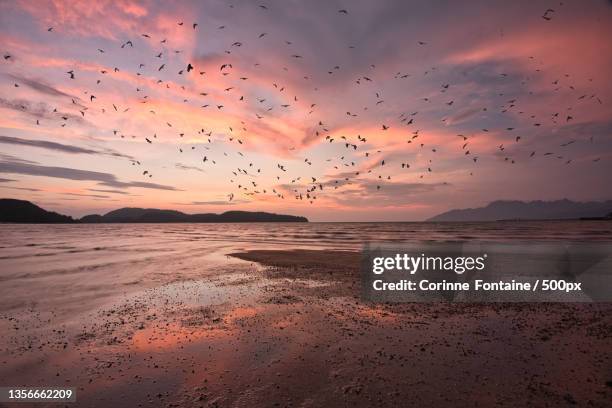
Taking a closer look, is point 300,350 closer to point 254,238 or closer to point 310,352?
point 310,352

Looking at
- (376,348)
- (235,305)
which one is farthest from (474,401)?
(235,305)

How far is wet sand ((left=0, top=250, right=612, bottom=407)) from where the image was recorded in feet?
20.3

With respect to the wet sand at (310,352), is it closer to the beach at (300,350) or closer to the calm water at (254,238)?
the beach at (300,350)

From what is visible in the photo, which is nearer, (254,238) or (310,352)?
(310,352)

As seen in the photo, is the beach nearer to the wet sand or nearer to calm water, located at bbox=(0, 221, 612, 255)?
the wet sand

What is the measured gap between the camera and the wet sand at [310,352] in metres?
6.19

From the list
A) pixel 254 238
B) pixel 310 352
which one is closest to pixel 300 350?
pixel 310 352

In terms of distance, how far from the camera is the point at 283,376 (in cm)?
694

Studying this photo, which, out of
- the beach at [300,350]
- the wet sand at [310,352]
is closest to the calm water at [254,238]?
the beach at [300,350]

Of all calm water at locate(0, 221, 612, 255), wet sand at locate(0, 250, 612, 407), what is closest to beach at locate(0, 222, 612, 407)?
wet sand at locate(0, 250, 612, 407)

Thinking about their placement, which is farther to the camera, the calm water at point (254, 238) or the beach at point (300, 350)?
the calm water at point (254, 238)

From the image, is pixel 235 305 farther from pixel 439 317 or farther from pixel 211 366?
pixel 439 317

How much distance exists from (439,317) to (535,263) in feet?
58.3

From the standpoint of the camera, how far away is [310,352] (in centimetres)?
816
